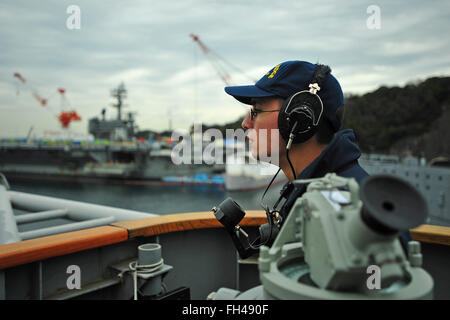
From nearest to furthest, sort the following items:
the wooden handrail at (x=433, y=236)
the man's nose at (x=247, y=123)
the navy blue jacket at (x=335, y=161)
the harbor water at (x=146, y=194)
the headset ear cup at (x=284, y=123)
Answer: the navy blue jacket at (x=335, y=161), the headset ear cup at (x=284, y=123), the man's nose at (x=247, y=123), the wooden handrail at (x=433, y=236), the harbor water at (x=146, y=194)

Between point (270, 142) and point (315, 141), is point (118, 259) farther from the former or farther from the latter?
point (315, 141)

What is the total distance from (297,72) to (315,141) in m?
0.36

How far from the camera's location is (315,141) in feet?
5.29

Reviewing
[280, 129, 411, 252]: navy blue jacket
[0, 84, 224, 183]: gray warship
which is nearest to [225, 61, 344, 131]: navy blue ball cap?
[280, 129, 411, 252]: navy blue jacket

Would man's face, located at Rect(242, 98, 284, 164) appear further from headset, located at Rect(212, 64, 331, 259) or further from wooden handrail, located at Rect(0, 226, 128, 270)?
wooden handrail, located at Rect(0, 226, 128, 270)

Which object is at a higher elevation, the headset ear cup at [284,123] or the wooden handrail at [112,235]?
the headset ear cup at [284,123]

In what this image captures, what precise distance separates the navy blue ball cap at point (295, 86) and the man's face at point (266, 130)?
6 cm

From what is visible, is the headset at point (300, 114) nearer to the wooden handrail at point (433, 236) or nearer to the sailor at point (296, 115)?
the sailor at point (296, 115)

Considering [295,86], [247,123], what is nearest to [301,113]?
[295,86]

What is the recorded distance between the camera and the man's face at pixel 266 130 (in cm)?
160

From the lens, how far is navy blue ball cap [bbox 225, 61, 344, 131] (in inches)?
61.3

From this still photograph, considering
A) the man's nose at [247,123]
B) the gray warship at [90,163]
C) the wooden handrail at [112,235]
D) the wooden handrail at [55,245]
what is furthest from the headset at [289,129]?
the gray warship at [90,163]

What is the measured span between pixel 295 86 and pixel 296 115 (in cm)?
22
